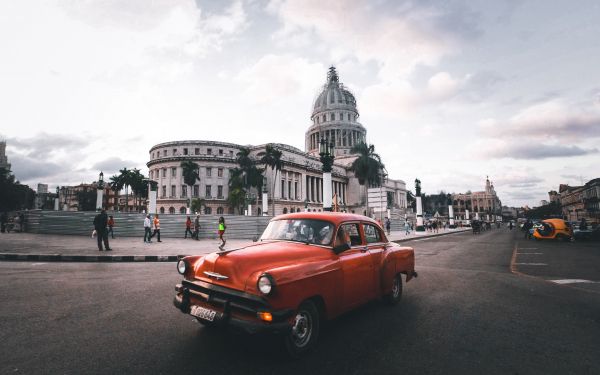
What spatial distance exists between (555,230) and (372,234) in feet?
78.8

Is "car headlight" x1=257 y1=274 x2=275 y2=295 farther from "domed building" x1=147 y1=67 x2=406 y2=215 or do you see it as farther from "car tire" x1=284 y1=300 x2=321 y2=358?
"domed building" x1=147 y1=67 x2=406 y2=215

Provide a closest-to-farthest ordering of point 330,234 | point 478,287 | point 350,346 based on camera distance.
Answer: point 350,346, point 330,234, point 478,287

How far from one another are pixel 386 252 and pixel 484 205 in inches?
6709

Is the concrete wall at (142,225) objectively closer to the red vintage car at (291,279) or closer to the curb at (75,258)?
the curb at (75,258)

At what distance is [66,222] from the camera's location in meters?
24.9

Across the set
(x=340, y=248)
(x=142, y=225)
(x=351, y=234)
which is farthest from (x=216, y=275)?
(x=142, y=225)

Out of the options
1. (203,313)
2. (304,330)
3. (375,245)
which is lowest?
(304,330)

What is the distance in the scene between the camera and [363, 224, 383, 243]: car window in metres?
5.17

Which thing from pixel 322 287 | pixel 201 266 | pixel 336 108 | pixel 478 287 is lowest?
pixel 478 287

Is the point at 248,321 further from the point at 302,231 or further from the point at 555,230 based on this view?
the point at 555,230

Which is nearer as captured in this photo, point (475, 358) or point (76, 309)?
point (475, 358)

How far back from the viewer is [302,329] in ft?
11.7

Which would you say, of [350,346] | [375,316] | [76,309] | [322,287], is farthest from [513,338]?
[76,309]

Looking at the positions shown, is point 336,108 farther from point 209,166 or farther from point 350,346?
point 350,346
